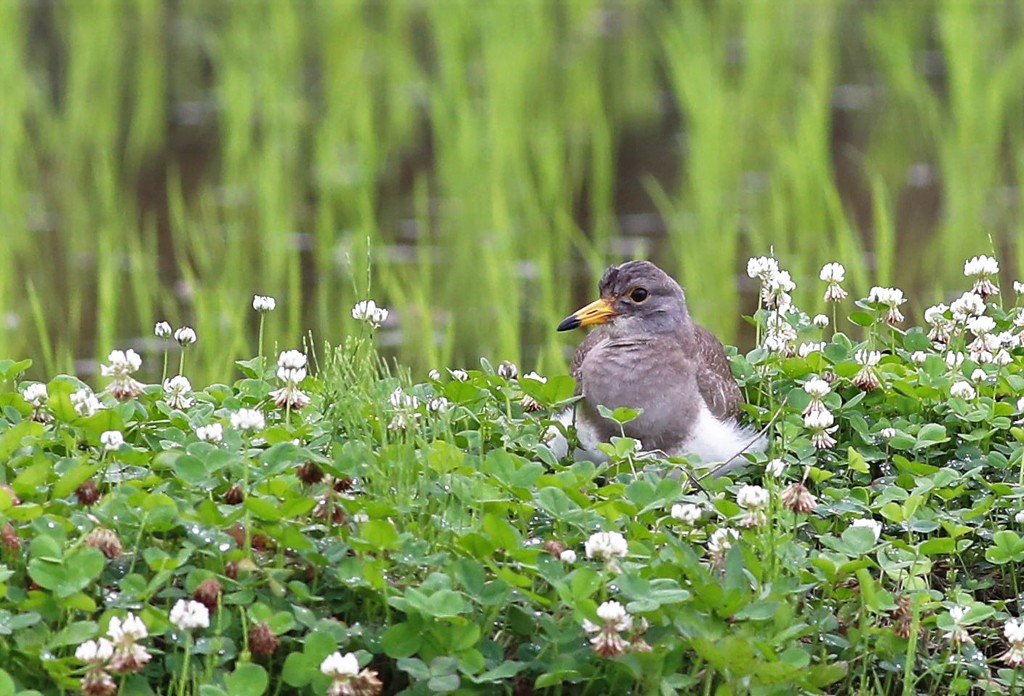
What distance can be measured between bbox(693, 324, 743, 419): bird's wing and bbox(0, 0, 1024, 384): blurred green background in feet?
4.20

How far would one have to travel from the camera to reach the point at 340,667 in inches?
129

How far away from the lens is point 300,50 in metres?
11.6

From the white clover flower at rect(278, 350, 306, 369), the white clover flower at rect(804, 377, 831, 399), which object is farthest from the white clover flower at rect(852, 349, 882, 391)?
the white clover flower at rect(278, 350, 306, 369)

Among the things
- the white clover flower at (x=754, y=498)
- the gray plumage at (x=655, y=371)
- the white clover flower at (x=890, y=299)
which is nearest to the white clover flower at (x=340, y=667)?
the white clover flower at (x=754, y=498)

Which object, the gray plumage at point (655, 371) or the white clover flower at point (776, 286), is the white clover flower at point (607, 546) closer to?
the gray plumage at point (655, 371)

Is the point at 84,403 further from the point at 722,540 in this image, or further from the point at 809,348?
the point at 809,348

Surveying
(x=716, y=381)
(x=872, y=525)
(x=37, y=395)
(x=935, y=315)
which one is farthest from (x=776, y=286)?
(x=37, y=395)

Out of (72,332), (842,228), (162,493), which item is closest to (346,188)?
(72,332)

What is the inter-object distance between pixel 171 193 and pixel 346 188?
2.92 feet

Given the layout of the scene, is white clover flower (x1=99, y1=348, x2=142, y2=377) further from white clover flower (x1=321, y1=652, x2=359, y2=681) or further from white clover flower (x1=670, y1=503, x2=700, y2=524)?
white clover flower (x1=670, y1=503, x2=700, y2=524)

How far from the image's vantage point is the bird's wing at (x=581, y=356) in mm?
4844

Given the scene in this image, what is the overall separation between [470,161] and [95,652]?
5.83 meters

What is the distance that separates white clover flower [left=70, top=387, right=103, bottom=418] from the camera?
4078mm

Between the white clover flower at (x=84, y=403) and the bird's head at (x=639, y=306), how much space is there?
1.39 metres
